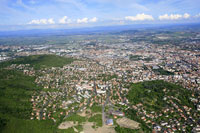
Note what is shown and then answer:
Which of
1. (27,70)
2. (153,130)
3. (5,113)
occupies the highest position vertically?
(27,70)

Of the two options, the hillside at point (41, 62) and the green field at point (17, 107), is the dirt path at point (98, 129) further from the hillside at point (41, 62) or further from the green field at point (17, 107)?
the hillside at point (41, 62)

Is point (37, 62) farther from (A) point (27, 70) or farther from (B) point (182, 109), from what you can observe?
(B) point (182, 109)

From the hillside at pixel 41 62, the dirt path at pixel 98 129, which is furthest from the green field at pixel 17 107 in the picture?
the hillside at pixel 41 62

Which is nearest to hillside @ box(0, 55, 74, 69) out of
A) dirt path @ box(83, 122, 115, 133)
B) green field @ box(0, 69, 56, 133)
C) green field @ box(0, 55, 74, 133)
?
green field @ box(0, 55, 74, 133)

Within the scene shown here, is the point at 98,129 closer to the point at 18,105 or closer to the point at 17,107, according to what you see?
the point at 17,107

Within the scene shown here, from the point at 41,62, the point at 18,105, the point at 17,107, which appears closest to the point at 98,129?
the point at 17,107

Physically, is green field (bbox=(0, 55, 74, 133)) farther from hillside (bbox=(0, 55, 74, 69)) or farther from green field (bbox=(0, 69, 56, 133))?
hillside (bbox=(0, 55, 74, 69))

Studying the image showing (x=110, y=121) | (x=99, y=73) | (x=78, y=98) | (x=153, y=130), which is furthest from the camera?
(x=99, y=73)

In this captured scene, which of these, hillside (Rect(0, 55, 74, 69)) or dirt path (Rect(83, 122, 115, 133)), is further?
hillside (Rect(0, 55, 74, 69))

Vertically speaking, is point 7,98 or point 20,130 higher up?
point 7,98

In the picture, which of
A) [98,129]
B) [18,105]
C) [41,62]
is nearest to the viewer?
[98,129]

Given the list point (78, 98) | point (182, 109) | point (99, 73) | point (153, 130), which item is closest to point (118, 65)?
point (99, 73)
